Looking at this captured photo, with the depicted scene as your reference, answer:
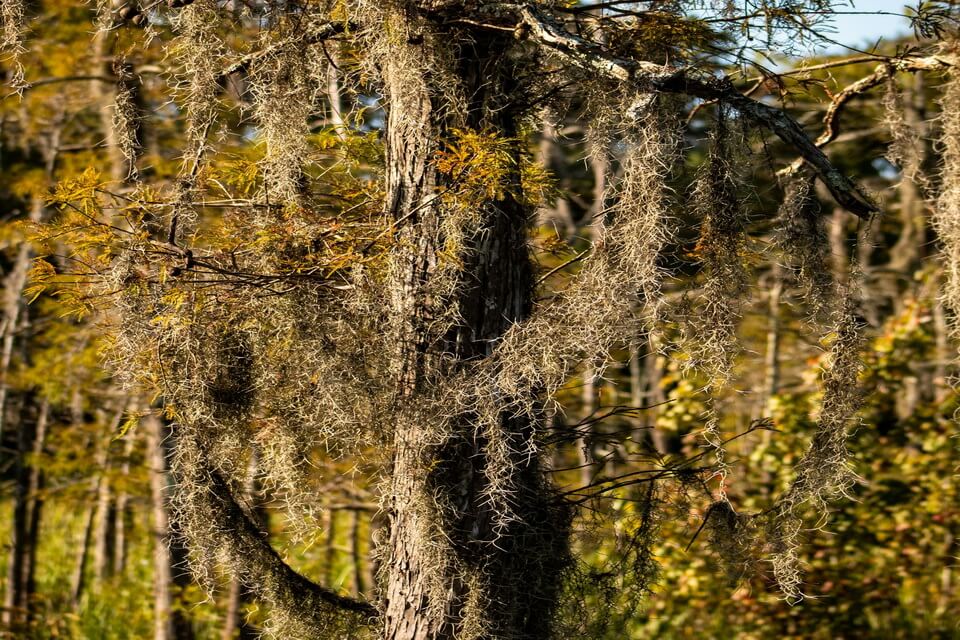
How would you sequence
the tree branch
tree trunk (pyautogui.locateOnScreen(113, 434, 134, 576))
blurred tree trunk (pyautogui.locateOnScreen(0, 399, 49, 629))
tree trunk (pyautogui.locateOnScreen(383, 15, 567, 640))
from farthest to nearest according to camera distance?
1. tree trunk (pyautogui.locateOnScreen(113, 434, 134, 576))
2. blurred tree trunk (pyautogui.locateOnScreen(0, 399, 49, 629))
3. tree trunk (pyautogui.locateOnScreen(383, 15, 567, 640))
4. the tree branch

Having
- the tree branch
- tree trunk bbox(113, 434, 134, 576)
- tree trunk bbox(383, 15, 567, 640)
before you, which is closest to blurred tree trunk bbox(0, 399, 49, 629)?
tree trunk bbox(113, 434, 134, 576)

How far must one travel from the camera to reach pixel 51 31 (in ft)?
24.5

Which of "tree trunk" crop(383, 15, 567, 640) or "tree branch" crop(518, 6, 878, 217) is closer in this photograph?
"tree branch" crop(518, 6, 878, 217)

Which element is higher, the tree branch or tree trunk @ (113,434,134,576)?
the tree branch

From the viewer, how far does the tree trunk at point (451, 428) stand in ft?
8.54

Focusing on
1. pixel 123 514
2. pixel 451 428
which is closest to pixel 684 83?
pixel 451 428

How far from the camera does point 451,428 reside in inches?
101

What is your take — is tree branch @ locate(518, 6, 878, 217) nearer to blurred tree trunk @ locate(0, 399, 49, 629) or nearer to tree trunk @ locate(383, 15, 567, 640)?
tree trunk @ locate(383, 15, 567, 640)

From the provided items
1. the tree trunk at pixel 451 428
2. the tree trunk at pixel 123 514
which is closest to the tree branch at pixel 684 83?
the tree trunk at pixel 451 428

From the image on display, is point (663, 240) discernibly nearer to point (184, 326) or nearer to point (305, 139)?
point (305, 139)

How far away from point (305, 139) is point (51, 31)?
225 inches

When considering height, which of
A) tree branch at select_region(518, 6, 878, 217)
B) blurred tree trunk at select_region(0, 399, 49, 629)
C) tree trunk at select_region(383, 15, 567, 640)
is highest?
tree branch at select_region(518, 6, 878, 217)

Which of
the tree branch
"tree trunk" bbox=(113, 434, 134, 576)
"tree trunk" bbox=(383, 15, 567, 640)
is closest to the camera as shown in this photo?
the tree branch

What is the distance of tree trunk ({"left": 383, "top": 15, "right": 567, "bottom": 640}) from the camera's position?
2.60 metres
